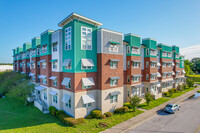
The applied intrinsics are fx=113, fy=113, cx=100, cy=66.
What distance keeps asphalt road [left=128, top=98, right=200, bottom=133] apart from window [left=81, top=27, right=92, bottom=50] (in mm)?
14451

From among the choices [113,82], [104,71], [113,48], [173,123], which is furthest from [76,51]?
[173,123]

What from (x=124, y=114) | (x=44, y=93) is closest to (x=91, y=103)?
(x=124, y=114)

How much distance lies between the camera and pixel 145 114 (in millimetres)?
20688

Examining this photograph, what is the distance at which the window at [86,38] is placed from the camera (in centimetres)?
1915

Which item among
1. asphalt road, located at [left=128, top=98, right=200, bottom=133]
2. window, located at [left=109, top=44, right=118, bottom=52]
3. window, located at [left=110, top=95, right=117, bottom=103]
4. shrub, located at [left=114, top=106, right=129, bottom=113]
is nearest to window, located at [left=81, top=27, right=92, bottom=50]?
window, located at [left=109, top=44, right=118, bottom=52]

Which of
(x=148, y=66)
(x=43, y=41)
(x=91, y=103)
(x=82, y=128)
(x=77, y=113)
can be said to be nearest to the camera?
(x=82, y=128)

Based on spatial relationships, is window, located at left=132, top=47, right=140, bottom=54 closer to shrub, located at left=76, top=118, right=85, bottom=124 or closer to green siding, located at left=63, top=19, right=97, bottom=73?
green siding, located at left=63, top=19, right=97, bottom=73

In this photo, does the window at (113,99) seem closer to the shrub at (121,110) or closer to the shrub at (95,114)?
the shrub at (121,110)

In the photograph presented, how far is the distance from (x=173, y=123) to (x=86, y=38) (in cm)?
1947

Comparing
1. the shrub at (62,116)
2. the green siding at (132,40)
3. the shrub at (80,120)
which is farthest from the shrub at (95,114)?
the green siding at (132,40)

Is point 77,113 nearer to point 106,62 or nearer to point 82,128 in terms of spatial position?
point 82,128

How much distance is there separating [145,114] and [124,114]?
12.8 feet

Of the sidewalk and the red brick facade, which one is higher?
the red brick facade

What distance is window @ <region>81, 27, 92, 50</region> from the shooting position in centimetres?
1915
